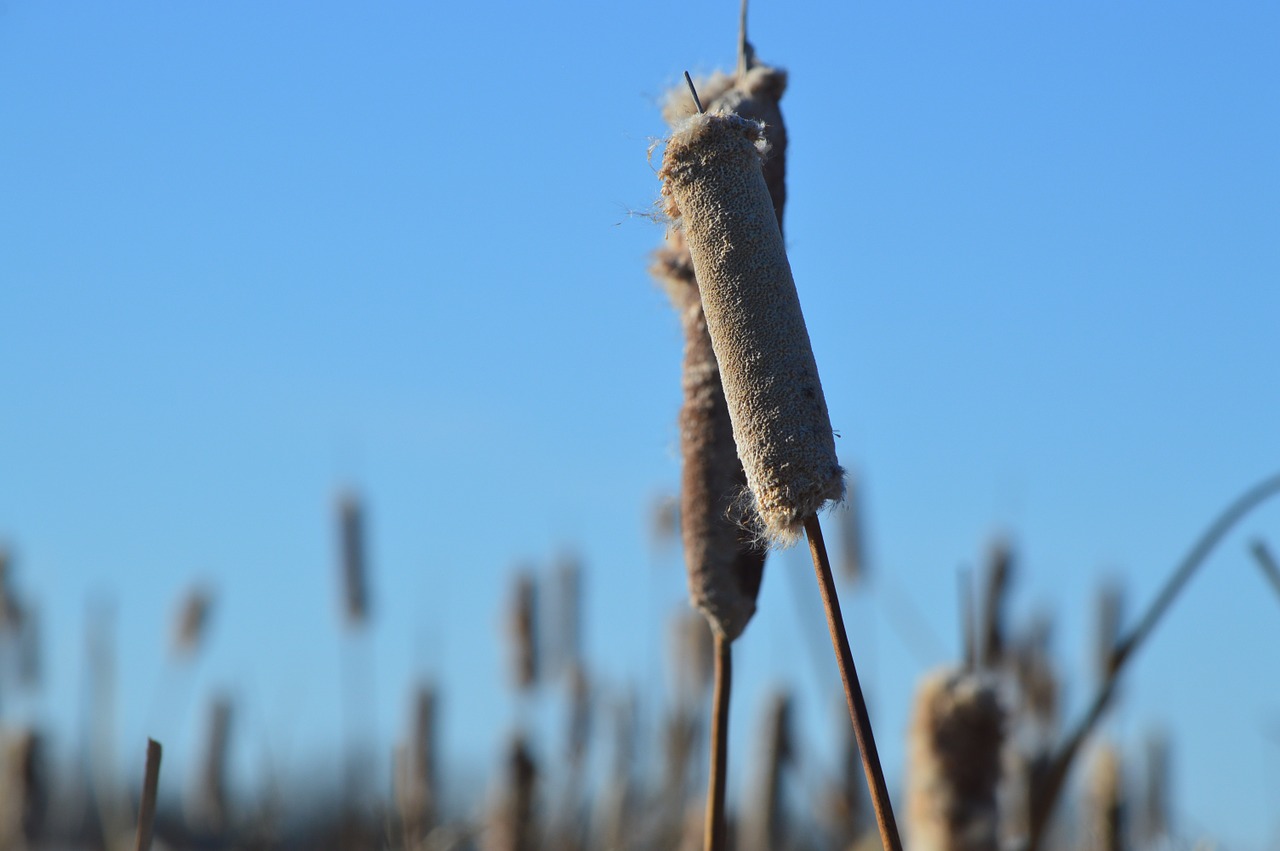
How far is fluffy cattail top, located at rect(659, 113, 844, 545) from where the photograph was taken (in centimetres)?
167

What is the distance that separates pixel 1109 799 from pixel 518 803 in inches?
82.8

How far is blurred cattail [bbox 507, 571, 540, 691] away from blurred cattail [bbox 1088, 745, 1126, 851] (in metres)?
3.22

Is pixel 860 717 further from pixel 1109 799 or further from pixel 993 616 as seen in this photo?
pixel 1109 799

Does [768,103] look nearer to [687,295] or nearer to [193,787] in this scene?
[687,295]

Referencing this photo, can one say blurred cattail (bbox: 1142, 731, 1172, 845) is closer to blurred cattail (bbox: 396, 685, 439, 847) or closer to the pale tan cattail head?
blurred cattail (bbox: 396, 685, 439, 847)

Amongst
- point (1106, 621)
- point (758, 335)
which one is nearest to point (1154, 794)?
point (1106, 621)

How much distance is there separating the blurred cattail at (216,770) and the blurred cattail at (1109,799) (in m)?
4.84

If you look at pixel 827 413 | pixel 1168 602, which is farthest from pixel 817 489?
pixel 1168 602

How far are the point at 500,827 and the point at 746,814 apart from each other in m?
1.42

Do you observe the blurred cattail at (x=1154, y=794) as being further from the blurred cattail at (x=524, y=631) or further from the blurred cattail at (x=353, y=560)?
the blurred cattail at (x=353, y=560)

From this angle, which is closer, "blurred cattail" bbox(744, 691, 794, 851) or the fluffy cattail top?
the fluffy cattail top

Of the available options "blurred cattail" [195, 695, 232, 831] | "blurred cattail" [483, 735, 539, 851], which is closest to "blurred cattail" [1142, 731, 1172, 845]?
"blurred cattail" [483, 735, 539, 851]

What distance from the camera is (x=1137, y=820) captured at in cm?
678

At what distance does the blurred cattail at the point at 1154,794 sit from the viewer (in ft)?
19.9
